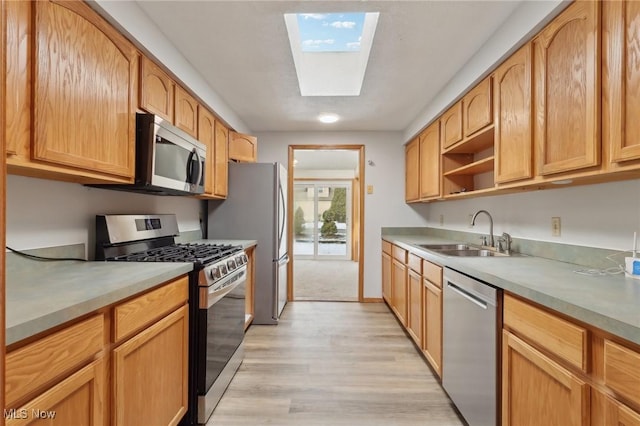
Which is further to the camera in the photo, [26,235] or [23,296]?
[26,235]

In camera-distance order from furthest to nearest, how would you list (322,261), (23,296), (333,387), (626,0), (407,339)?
(322,261) < (407,339) < (333,387) < (626,0) < (23,296)

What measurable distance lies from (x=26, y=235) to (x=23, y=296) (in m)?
0.55

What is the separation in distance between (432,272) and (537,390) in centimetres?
108

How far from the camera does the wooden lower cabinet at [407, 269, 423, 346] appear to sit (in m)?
2.47

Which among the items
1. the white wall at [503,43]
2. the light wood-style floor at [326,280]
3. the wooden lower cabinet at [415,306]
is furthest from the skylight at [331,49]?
the light wood-style floor at [326,280]

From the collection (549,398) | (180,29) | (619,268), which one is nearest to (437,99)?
(619,268)

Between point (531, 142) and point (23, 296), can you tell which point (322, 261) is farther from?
point (23, 296)

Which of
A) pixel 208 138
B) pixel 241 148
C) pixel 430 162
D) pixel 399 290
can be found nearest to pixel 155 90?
pixel 208 138

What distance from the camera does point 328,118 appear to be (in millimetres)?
3518

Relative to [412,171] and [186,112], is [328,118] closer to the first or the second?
[412,171]

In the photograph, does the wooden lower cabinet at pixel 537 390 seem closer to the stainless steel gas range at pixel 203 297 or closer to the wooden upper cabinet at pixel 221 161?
the stainless steel gas range at pixel 203 297

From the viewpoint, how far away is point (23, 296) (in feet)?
3.25

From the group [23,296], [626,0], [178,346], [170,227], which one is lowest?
[178,346]

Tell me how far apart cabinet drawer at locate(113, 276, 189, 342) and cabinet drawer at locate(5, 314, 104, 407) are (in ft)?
0.27
